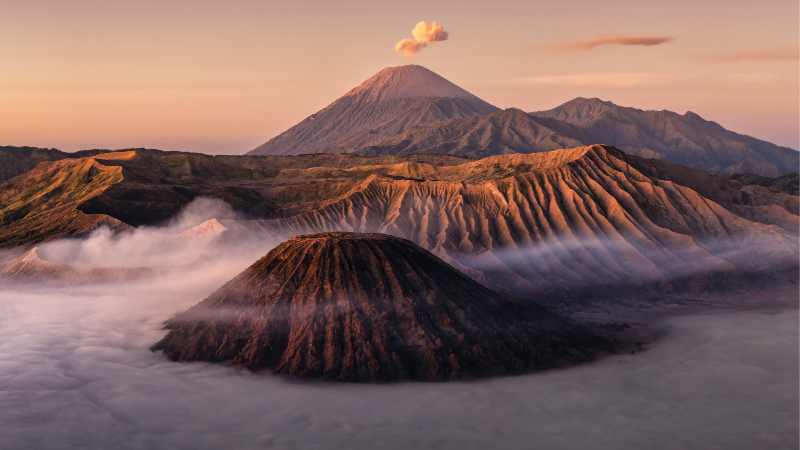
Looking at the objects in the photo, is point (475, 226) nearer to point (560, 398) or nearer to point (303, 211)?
point (303, 211)

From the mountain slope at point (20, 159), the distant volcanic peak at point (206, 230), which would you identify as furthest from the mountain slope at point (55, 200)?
the mountain slope at point (20, 159)

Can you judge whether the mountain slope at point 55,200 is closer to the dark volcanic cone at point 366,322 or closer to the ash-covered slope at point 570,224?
the ash-covered slope at point 570,224

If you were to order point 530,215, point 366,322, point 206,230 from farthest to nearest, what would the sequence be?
point 530,215
point 206,230
point 366,322

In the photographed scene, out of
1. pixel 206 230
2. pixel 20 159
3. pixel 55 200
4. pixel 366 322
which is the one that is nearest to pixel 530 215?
pixel 206 230

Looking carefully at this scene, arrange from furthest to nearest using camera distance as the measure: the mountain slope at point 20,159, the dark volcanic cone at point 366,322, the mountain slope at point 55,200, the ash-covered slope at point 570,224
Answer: the mountain slope at point 20,159, the mountain slope at point 55,200, the ash-covered slope at point 570,224, the dark volcanic cone at point 366,322

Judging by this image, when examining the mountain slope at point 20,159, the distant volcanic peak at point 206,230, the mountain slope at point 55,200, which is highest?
the mountain slope at point 20,159

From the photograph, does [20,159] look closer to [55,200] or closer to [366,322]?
[55,200]

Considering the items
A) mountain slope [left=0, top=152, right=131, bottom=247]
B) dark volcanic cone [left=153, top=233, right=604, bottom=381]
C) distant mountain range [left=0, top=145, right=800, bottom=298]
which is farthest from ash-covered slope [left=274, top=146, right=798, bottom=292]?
dark volcanic cone [left=153, top=233, right=604, bottom=381]

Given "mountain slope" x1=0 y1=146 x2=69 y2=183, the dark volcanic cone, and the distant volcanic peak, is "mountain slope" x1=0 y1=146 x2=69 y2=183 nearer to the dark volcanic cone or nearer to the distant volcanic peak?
the distant volcanic peak
